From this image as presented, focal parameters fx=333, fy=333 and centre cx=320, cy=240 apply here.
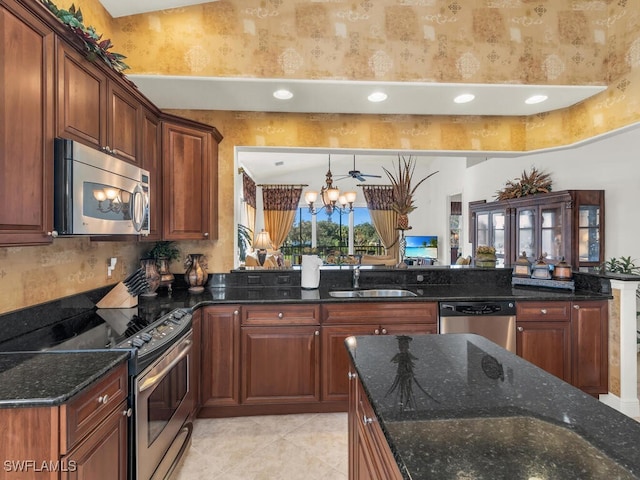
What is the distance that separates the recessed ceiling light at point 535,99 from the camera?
2787 millimetres

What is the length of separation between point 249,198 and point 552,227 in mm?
6001

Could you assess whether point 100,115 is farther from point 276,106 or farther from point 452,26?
point 452,26

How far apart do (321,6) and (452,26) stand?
40.7 inches

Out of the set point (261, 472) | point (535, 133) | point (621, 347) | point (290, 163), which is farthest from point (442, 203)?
point (261, 472)

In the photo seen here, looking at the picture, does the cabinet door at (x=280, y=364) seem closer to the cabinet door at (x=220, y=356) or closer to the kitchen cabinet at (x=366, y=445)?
the cabinet door at (x=220, y=356)

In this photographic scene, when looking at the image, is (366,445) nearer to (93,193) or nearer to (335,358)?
(335,358)

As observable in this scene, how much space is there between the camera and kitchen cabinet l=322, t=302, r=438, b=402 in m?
2.59

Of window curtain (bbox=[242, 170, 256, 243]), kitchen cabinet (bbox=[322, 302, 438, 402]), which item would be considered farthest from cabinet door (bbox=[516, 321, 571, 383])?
window curtain (bbox=[242, 170, 256, 243])

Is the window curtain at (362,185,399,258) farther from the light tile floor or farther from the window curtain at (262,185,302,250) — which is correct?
the light tile floor

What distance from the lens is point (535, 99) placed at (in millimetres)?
2846

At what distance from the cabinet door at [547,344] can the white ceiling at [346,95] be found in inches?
73.7

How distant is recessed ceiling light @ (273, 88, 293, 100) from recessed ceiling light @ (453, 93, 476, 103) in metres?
1.40

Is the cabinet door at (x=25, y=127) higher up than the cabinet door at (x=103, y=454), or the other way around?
the cabinet door at (x=25, y=127)

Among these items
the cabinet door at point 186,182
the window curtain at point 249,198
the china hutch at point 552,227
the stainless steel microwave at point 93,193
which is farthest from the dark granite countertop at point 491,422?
the window curtain at point 249,198
